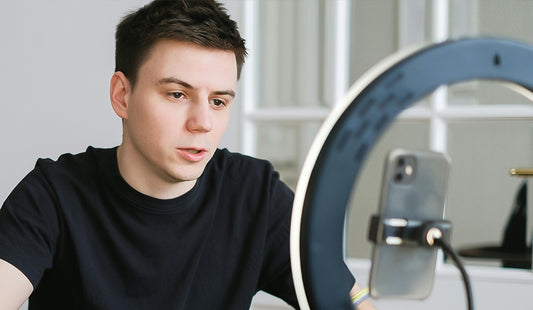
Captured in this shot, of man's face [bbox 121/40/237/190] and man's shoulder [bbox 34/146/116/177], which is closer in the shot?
man's face [bbox 121/40/237/190]

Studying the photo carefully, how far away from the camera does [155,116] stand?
1.17 meters

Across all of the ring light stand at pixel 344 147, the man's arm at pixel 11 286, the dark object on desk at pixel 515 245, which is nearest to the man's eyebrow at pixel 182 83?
the man's arm at pixel 11 286

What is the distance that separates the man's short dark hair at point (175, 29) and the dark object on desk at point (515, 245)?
920mm

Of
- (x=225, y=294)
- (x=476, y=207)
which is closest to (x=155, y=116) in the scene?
(x=225, y=294)

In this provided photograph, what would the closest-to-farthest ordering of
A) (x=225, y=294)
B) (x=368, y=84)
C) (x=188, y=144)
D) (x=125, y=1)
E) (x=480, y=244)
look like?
(x=368, y=84) < (x=188, y=144) < (x=225, y=294) < (x=480, y=244) < (x=125, y=1)

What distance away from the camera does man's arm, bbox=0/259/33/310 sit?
108 centimetres

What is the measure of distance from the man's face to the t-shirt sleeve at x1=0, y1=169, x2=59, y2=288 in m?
0.20

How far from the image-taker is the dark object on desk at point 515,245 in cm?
172

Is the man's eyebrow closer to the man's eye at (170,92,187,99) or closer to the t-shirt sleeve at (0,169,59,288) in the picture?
the man's eye at (170,92,187,99)

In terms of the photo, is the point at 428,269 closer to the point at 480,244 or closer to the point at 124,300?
the point at 124,300

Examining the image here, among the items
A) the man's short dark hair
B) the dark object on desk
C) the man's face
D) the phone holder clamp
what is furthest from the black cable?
the dark object on desk

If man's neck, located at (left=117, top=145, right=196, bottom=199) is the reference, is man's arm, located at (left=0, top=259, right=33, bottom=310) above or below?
below

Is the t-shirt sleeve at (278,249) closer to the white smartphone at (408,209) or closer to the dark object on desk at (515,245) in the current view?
the dark object on desk at (515,245)

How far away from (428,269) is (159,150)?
72 cm
